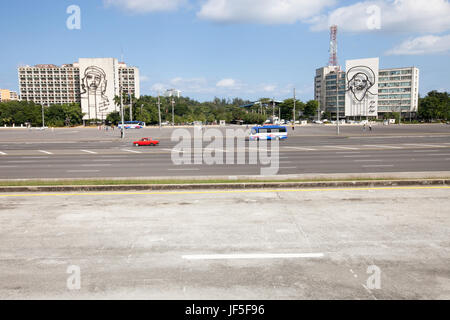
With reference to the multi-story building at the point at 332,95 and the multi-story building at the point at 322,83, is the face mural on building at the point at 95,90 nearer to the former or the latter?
the multi-story building at the point at 322,83

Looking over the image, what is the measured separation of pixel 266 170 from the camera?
65.1ft

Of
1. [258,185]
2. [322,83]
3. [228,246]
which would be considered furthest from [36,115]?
[322,83]

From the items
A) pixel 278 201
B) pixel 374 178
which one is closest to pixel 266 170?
pixel 374 178

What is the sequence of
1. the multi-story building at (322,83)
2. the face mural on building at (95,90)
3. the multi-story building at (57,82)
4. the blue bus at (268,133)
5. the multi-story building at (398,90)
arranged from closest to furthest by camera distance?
the blue bus at (268,133)
the face mural on building at (95,90)
the multi-story building at (398,90)
the multi-story building at (57,82)
the multi-story building at (322,83)

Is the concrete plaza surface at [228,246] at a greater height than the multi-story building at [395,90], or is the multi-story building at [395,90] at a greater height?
the multi-story building at [395,90]

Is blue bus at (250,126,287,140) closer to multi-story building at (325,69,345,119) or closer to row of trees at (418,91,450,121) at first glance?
row of trees at (418,91,450,121)

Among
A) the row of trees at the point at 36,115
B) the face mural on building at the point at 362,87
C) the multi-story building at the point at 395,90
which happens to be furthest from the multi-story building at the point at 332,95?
the row of trees at the point at 36,115

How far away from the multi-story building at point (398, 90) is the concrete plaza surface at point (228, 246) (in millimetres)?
182464

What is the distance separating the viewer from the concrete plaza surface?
579cm

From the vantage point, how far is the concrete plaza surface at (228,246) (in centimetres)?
579

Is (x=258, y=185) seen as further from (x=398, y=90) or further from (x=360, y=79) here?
(x=398, y=90)

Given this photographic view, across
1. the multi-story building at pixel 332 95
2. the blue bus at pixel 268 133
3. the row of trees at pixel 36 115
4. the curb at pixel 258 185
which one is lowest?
the curb at pixel 258 185
